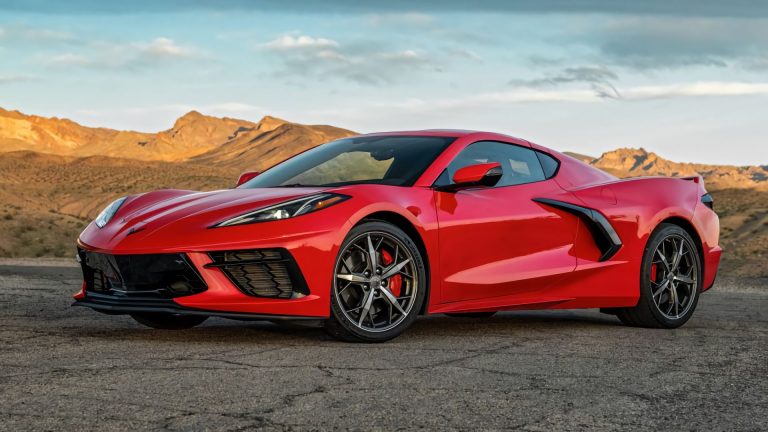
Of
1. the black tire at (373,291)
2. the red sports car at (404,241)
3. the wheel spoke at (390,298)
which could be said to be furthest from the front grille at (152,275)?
the wheel spoke at (390,298)

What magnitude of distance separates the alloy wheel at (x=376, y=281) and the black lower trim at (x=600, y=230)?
62.6 inches

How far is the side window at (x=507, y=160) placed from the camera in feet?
21.7

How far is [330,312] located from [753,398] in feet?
7.57

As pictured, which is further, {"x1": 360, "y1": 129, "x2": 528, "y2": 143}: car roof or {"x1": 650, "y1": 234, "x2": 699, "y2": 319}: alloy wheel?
{"x1": 650, "y1": 234, "x2": 699, "y2": 319}: alloy wheel

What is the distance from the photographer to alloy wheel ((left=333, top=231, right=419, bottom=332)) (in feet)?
18.4

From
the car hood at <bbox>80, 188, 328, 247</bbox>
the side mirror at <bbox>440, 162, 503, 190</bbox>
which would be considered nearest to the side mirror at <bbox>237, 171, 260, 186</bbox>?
the car hood at <bbox>80, 188, 328, 247</bbox>

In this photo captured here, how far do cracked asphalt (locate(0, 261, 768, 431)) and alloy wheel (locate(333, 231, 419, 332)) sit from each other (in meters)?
0.18

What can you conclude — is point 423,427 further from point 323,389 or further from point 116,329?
point 116,329

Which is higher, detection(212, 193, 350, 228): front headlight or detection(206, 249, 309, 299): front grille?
detection(212, 193, 350, 228): front headlight

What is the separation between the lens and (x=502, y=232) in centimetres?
634

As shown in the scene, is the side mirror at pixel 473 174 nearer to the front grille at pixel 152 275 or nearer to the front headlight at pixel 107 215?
the front grille at pixel 152 275

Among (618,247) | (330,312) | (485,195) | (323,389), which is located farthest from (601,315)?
(323,389)

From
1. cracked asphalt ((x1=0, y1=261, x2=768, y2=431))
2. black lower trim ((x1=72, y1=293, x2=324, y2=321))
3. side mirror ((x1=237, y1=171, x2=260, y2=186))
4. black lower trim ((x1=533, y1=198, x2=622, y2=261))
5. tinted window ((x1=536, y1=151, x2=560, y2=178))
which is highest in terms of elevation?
tinted window ((x1=536, y1=151, x2=560, y2=178))

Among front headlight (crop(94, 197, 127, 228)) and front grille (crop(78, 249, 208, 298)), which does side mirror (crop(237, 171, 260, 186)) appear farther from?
front grille (crop(78, 249, 208, 298))
